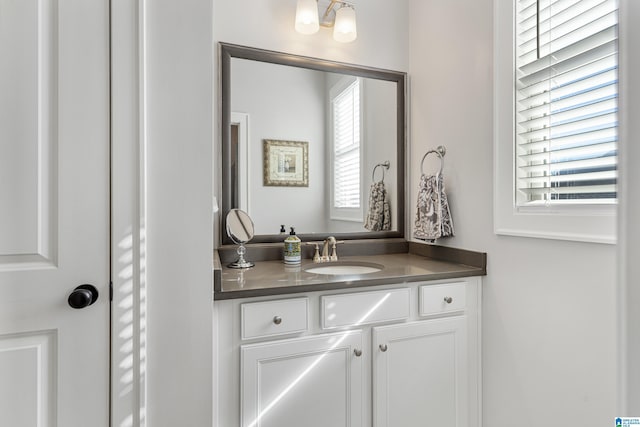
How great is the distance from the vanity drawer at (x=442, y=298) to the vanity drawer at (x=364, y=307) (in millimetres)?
86

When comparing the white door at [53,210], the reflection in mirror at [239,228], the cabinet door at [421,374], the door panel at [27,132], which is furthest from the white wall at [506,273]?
the door panel at [27,132]

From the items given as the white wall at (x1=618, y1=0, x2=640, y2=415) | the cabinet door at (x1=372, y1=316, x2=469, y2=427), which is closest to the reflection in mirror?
the cabinet door at (x1=372, y1=316, x2=469, y2=427)

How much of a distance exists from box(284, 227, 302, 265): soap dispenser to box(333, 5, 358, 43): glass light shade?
3.78ft

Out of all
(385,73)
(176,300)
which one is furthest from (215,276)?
(385,73)

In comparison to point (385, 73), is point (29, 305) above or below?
below

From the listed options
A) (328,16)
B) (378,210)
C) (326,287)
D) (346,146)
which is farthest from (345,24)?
(326,287)

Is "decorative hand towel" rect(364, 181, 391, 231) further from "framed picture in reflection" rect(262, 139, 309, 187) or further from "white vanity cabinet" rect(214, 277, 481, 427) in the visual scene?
"white vanity cabinet" rect(214, 277, 481, 427)

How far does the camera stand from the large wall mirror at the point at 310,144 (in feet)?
5.82

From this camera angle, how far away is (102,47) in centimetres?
93

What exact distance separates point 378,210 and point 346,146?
1.41 feet

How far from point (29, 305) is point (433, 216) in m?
1.60

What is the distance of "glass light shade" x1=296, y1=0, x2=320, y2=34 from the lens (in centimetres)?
178

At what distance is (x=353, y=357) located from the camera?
52.6 inches

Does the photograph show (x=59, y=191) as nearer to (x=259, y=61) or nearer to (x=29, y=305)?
(x=29, y=305)
